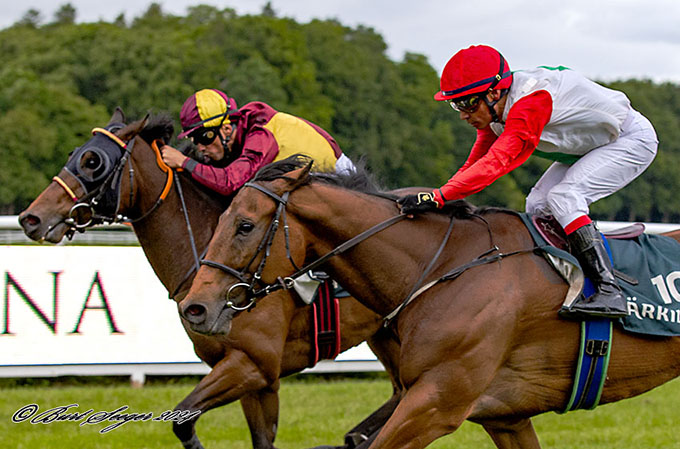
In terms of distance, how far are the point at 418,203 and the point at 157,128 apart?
185 centimetres

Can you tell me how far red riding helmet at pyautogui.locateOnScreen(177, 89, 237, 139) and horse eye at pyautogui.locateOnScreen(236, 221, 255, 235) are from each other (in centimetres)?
147

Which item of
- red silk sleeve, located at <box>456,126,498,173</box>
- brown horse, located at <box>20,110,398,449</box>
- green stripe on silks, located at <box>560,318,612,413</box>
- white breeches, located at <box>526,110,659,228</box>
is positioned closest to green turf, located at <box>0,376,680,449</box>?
brown horse, located at <box>20,110,398,449</box>

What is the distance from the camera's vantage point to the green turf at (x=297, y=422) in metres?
5.59

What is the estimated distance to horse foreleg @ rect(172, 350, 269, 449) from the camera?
4.18 meters

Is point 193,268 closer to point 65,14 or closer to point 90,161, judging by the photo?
point 90,161

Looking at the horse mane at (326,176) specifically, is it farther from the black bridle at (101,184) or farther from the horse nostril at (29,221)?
the horse nostril at (29,221)

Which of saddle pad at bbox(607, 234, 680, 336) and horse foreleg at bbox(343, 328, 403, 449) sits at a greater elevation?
saddle pad at bbox(607, 234, 680, 336)

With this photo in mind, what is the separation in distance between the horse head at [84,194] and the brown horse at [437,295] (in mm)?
1337

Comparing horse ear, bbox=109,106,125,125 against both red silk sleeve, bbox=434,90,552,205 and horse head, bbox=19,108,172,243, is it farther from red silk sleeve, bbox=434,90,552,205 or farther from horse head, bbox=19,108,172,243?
red silk sleeve, bbox=434,90,552,205

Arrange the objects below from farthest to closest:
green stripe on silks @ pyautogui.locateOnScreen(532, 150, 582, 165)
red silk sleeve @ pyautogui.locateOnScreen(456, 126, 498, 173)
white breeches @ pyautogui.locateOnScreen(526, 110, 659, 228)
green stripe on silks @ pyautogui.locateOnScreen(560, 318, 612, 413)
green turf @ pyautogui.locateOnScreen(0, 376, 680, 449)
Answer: green turf @ pyautogui.locateOnScreen(0, 376, 680, 449) → red silk sleeve @ pyautogui.locateOnScreen(456, 126, 498, 173) → green stripe on silks @ pyautogui.locateOnScreen(532, 150, 582, 165) → white breeches @ pyautogui.locateOnScreen(526, 110, 659, 228) → green stripe on silks @ pyautogui.locateOnScreen(560, 318, 612, 413)

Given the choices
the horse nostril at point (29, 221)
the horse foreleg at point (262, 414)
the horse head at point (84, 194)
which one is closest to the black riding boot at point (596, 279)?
the horse foreleg at point (262, 414)

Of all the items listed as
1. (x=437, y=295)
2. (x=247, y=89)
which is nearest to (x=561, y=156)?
(x=437, y=295)

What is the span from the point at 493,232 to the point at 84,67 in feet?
150

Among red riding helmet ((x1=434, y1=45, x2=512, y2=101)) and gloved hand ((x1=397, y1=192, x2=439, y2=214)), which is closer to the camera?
gloved hand ((x1=397, y1=192, x2=439, y2=214))
